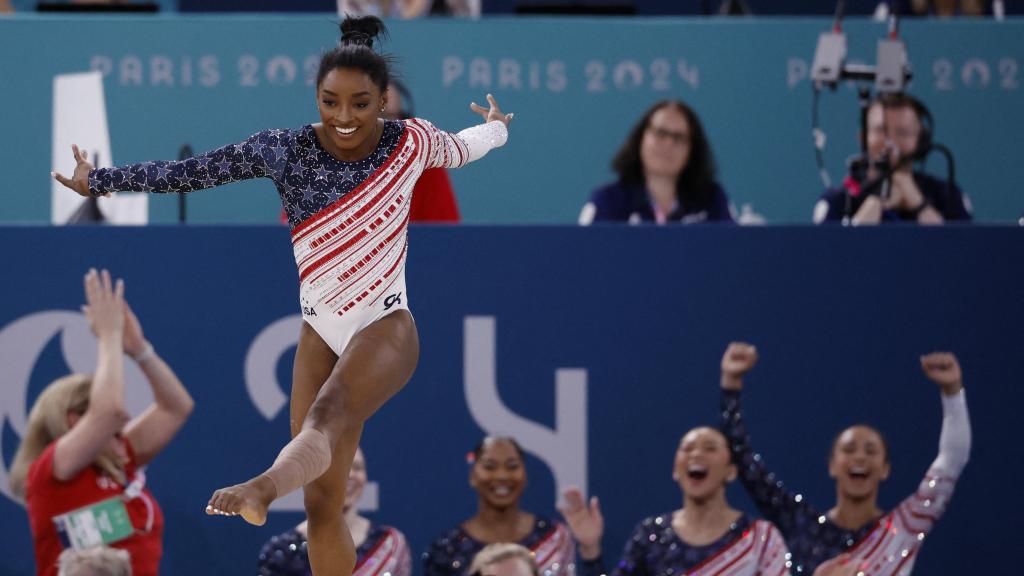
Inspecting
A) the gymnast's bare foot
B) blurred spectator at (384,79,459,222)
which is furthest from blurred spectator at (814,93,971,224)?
the gymnast's bare foot

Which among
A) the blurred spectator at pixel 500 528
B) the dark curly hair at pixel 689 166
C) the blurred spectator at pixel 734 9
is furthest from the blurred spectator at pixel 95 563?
the blurred spectator at pixel 734 9

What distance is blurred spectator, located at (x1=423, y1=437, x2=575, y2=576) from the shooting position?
21.1 ft

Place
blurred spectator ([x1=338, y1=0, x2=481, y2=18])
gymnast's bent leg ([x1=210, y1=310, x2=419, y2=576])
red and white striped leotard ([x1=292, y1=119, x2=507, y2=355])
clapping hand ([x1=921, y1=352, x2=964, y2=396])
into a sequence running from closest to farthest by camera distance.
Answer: gymnast's bent leg ([x1=210, y1=310, x2=419, y2=576]) < red and white striped leotard ([x1=292, y1=119, x2=507, y2=355]) < clapping hand ([x1=921, y1=352, x2=964, y2=396]) < blurred spectator ([x1=338, y1=0, x2=481, y2=18])

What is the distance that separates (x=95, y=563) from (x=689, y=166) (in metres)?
3.09

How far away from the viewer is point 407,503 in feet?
22.4

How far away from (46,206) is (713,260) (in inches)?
142

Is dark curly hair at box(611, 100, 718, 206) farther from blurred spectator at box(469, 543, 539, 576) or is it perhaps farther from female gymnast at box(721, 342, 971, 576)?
blurred spectator at box(469, 543, 539, 576)

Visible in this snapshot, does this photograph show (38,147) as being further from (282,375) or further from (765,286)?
(765,286)

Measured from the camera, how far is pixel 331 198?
4410 millimetres

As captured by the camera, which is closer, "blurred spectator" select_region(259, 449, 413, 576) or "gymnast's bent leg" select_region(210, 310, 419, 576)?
"gymnast's bent leg" select_region(210, 310, 419, 576)

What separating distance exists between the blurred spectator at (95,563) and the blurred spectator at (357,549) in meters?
0.68

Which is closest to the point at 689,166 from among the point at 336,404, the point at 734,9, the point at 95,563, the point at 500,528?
the point at 500,528

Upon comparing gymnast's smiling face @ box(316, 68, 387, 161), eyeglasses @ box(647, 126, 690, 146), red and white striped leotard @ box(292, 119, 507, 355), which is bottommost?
red and white striped leotard @ box(292, 119, 507, 355)

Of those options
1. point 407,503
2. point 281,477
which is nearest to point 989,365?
point 407,503
